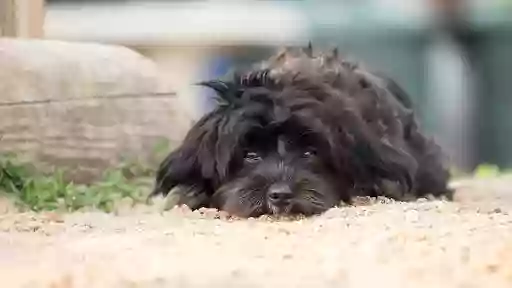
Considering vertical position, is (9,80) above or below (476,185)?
above

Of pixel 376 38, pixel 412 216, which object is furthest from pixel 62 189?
pixel 376 38

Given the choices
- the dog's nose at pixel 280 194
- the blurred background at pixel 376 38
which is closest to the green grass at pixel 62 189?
the dog's nose at pixel 280 194

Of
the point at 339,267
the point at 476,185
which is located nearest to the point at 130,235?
the point at 339,267

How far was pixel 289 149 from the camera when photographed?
1.68 m

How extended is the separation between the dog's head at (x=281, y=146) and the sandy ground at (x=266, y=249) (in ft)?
0.33

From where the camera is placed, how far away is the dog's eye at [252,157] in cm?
168

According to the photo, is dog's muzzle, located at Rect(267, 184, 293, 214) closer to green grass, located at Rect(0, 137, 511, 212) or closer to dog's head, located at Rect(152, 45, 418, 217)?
dog's head, located at Rect(152, 45, 418, 217)

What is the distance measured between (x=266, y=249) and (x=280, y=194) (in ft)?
1.37

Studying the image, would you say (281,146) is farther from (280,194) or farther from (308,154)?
(280,194)

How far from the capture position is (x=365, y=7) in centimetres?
395

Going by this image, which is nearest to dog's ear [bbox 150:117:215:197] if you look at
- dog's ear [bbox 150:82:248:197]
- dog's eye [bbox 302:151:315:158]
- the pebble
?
dog's ear [bbox 150:82:248:197]

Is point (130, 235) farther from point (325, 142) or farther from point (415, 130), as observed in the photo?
point (415, 130)

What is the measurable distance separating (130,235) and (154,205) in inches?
19.9

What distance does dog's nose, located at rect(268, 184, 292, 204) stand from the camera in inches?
59.9
